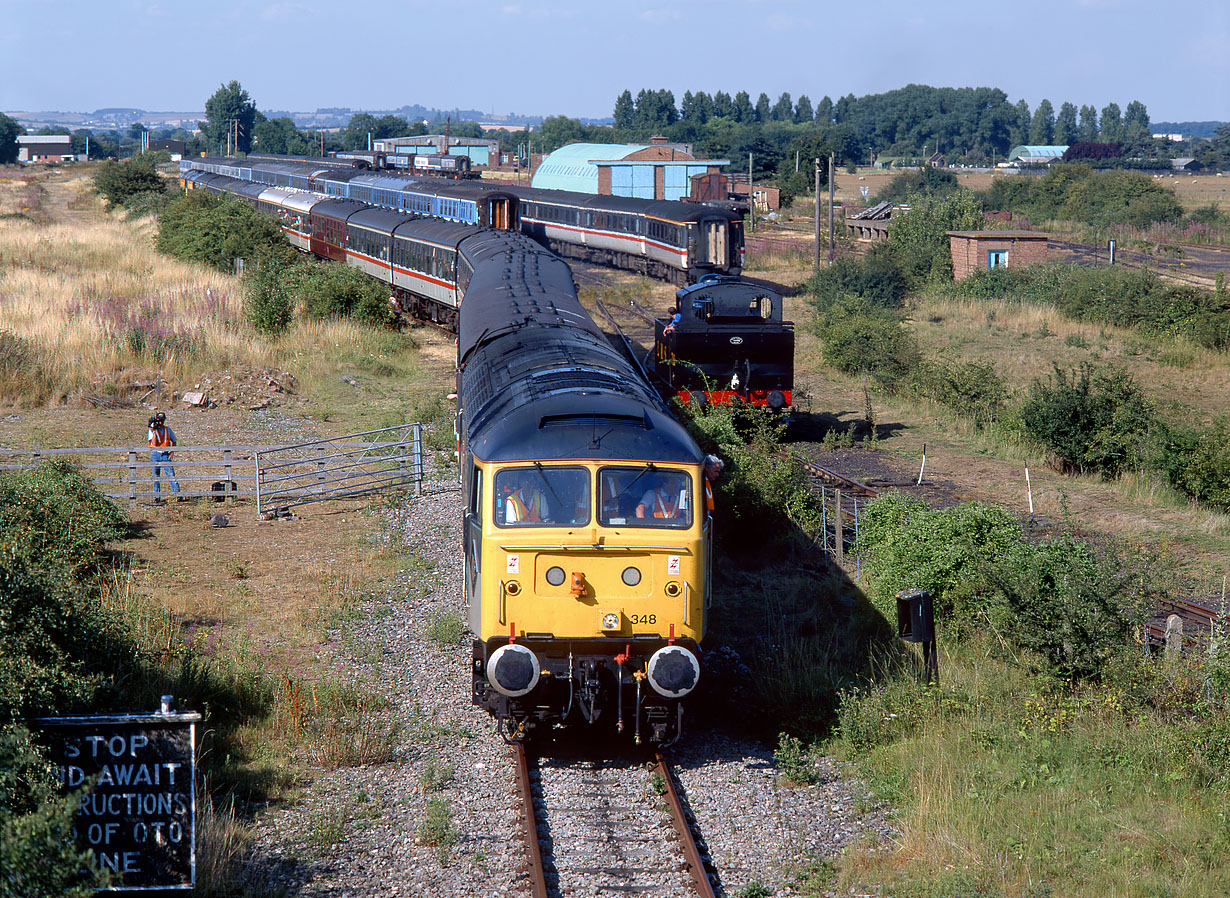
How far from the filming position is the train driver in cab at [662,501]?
29.4ft

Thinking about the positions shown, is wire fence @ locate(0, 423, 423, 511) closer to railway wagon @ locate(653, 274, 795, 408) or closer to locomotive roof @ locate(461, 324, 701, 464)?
railway wagon @ locate(653, 274, 795, 408)

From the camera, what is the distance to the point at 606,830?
8406 millimetres

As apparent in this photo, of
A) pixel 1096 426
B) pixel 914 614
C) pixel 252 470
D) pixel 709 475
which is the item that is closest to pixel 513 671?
pixel 709 475

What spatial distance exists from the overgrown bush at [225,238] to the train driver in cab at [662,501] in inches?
1320

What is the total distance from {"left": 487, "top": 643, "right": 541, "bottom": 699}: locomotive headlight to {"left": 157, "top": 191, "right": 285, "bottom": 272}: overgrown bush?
33669mm

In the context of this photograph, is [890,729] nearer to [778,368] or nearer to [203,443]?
[778,368]

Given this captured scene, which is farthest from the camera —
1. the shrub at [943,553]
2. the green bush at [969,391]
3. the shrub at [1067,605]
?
the green bush at [969,391]

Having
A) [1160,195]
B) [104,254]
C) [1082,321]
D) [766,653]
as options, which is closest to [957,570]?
[766,653]

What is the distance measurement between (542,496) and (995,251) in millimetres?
40106

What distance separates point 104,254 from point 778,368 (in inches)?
1382

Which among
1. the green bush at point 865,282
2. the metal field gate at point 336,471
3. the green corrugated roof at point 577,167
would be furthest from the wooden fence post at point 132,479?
the green corrugated roof at point 577,167

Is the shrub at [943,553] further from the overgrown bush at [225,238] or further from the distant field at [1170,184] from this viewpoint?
the distant field at [1170,184]

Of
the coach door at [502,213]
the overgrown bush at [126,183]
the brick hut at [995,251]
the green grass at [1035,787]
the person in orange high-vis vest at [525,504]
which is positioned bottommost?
the green grass at [1035,787]

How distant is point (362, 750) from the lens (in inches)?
376
